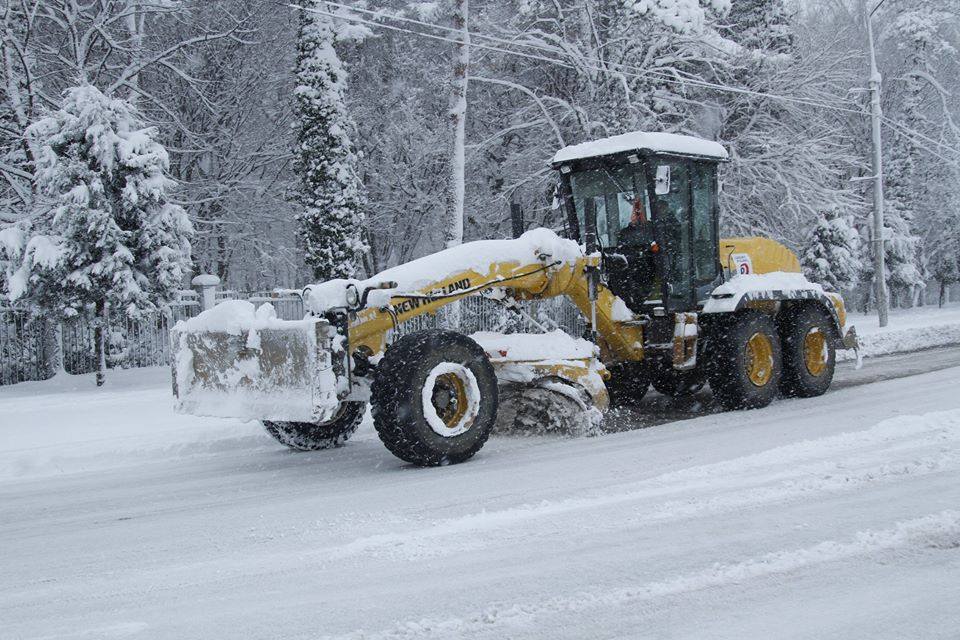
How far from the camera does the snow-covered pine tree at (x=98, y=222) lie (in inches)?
602

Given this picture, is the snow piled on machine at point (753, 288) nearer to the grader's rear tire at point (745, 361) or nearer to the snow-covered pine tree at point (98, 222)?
the grader's rear tire at point (745, 361)

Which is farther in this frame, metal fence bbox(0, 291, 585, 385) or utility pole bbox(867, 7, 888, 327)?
utility pole bbox(867, 7, 888, 327)

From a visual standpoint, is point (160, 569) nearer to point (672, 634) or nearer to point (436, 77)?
point (672, 634)

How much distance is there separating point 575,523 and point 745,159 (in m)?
20.4

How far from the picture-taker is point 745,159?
79.1ft

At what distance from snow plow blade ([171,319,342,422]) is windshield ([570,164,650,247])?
4184 mm

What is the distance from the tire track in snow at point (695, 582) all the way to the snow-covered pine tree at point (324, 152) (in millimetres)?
20511

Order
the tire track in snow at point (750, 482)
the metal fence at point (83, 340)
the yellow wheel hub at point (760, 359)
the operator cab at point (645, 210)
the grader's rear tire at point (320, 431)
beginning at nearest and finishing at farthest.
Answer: the tire track in snow at point (750, 482) < the grader's rear tire at point (320, 431) < the operator cab at point (645, 210) < the yellow wheel hub at point (760, 359) < the metal fence at point (83, 340)

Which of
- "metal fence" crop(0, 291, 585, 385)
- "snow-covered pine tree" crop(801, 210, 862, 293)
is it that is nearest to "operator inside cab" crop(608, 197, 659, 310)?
"metal fence" crop(0, 291, 585, 385)

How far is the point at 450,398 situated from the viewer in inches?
297

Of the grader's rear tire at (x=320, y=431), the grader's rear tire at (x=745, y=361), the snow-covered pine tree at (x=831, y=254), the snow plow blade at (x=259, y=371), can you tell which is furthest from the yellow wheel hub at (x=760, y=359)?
the snow-covered pine tree at (x=831, y=254)

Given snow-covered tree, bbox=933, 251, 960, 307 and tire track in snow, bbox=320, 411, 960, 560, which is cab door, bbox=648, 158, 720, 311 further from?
snow-covered tree, bbox=933, 251, 960, 307

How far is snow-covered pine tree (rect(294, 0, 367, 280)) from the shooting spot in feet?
81.3

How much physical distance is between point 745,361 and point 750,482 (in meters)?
3.88
